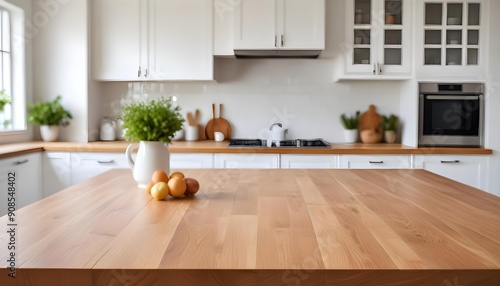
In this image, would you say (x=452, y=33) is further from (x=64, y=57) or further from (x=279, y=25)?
(x=64, y=57)

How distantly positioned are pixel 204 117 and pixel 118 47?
1011 mm

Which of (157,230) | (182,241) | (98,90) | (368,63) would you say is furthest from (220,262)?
(98,90)

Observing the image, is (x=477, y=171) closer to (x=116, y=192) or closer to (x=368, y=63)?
(x=368, y=63)

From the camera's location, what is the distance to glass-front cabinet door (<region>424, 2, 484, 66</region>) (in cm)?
384

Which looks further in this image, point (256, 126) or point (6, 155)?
point (256, 126)

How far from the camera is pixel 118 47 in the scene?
405 centimetres

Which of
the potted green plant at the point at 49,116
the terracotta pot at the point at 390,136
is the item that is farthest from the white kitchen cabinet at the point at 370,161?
the potted green plant at the point at 49,116

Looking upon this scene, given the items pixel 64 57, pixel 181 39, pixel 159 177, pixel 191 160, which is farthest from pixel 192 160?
pixel 159 177

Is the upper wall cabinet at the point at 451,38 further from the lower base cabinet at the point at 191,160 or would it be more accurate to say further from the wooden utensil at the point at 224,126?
the lower base cabinet at the point at 191,160

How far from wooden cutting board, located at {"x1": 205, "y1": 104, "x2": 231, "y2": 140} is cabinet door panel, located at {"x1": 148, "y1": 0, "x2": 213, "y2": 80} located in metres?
0.53

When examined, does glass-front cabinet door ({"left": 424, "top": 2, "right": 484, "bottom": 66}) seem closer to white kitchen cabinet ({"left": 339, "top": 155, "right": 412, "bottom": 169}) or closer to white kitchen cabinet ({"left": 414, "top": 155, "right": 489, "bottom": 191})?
white kitchen cabinet ({"left": 414, "top": 155, "right": 489, "bottom": 191})

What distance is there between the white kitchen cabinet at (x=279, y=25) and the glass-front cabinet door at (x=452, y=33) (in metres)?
0.91

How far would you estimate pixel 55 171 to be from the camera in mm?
3781

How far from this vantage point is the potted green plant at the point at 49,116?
395 cm
